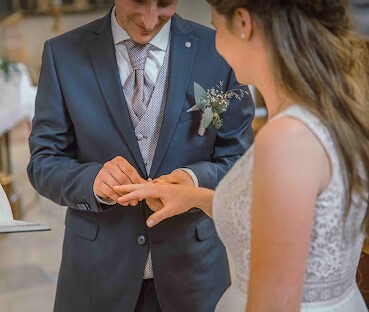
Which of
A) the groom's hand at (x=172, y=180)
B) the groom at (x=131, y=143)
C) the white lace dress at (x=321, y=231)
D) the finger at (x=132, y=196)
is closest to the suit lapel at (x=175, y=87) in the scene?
the groom at (x=131, y=143)

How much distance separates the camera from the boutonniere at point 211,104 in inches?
74.2

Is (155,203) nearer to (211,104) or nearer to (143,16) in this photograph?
(211,104)

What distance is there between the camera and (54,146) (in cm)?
195

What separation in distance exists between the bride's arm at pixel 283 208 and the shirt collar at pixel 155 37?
78 centimetres

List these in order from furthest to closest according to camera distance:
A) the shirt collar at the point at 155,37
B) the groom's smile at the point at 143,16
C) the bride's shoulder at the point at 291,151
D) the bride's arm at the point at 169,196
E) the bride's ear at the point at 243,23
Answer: the shirt collar at the point at 155,37 < the groom's smile at the point at 143,16 < the bride's arm at the point at 169,196 < the bride's ear at the point at 243,23 < the bride's shoulder at the point at 291,151

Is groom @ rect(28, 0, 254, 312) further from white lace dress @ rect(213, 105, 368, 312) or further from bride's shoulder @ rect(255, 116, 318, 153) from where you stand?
bride's shoulder @ rect(255, 116, 318, 153)

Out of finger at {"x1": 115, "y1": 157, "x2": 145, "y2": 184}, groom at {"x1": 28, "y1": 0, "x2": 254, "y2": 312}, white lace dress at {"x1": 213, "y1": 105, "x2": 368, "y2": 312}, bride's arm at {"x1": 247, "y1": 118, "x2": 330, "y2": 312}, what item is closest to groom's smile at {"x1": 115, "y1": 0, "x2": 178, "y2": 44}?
groom at {"x1": 28, "y1": 0, "x2": 254, "y2": 312}

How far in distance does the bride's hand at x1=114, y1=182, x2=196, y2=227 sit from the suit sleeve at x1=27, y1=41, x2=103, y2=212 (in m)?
0.18

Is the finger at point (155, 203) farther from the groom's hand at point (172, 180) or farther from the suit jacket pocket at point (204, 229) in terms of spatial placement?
the suit jacket pocket at point (204, 229)

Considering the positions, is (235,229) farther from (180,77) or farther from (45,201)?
(45,201)

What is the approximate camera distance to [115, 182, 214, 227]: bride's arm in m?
1.69

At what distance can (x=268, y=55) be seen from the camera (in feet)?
4.24

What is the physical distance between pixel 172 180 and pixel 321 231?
0.57 meters

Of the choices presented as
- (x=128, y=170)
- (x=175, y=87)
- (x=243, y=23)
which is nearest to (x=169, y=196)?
(x=128, y=170)
